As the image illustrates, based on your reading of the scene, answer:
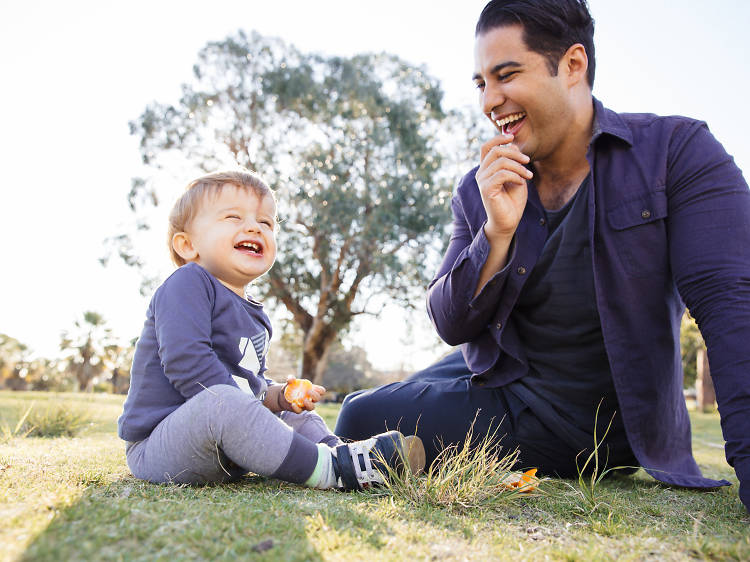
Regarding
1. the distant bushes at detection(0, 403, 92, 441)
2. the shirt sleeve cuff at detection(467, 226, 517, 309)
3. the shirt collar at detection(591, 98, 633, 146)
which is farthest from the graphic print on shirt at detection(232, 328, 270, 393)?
the distant bushes at detection(0, 403, 92, 441)

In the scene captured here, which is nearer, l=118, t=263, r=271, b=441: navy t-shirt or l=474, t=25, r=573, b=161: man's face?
l=118, t=263, r=271, b=441: navy t-shirt

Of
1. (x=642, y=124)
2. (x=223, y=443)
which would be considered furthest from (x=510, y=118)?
(x=223, y=443)

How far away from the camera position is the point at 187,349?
2.08m

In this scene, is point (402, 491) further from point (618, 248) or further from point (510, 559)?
point (618, 248)

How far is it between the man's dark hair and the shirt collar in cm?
28

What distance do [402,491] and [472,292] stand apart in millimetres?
966

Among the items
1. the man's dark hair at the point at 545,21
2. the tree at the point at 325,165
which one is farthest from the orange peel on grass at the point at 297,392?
the tree at the point at 325,165

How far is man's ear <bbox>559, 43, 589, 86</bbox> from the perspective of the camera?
2594 millimetres

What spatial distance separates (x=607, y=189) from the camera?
2.49 metres

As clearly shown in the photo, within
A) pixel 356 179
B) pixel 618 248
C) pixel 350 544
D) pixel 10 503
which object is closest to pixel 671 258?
pixel 618 248

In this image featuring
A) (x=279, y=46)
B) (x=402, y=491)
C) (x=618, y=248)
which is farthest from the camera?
(x=279, y=46)

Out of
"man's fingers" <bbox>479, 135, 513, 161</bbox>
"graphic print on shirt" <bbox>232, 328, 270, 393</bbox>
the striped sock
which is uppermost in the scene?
"man's fingers" <bbox>479, 135, 513, 161</bbox>

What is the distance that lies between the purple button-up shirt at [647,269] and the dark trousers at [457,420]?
5.7 inches

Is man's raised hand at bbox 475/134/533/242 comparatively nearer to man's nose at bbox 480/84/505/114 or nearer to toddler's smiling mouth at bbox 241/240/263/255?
man's nose at bbox 480/84/505/114
